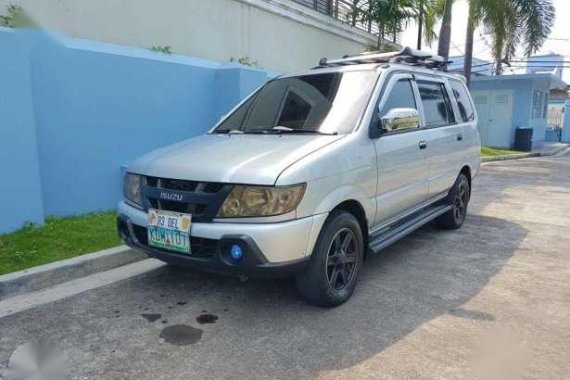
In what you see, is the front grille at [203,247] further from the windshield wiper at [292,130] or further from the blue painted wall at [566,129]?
the blue painted wall at [566,129]

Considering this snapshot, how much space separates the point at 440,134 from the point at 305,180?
8.47ft

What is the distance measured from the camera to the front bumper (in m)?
3.04

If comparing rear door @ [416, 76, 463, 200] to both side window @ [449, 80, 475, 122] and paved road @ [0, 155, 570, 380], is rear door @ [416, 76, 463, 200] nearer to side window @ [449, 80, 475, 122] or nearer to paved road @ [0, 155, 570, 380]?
side window @ [449, 80, 475, 122]

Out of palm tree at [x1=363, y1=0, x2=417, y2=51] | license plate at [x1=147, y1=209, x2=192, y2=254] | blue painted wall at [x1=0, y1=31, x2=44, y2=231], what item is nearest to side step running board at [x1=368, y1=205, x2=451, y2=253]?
license plate at [x1=147, y1=209, x2=192, y2=254]

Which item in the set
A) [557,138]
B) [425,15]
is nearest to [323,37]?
[425,15]

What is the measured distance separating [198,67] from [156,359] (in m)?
5.11

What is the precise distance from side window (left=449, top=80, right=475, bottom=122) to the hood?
299 cm

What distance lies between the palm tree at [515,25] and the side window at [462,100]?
35.1ft

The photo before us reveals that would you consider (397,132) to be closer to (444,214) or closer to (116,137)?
(444,214)

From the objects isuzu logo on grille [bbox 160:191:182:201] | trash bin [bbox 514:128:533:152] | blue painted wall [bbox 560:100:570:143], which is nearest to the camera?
isuzu logo on grille [bbox 160:191:182:201]

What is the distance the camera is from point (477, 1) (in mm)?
14648

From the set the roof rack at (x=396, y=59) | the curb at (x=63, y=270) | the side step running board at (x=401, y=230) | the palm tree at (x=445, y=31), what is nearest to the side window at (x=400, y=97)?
the roof rack at (x=396, y=59)

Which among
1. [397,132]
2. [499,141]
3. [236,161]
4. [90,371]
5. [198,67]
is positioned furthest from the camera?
[499,141]

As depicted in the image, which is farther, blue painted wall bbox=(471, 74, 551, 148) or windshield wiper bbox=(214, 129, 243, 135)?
blue painted wall bbox=(471, 74, 551, 148)
